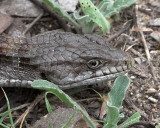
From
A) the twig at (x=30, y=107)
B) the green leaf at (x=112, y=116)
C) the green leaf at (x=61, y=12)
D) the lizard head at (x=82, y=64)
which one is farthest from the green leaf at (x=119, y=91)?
the green leaf at (x=61, y=12)

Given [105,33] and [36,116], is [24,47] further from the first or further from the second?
[105,33]

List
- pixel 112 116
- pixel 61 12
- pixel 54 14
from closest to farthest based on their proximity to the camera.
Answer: pixel 112 116 < pixel 61 12 < pixel 54 14

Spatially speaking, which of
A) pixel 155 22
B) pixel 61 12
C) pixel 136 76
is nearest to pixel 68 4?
pixel 61 12

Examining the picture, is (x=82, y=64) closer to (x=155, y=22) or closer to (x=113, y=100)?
(x=113, y=100)

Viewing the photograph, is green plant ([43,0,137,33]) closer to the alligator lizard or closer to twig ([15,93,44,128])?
the alligator lizard

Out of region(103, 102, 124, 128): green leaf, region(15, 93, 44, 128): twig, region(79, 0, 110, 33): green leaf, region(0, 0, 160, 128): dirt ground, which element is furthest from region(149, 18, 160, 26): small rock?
region(103, 102, 124, 128): green leaf

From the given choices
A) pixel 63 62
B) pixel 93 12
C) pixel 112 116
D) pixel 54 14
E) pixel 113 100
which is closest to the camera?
pixel 112 116

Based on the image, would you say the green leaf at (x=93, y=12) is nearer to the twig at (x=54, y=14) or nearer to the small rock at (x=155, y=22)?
the twig at (x=54, y=14)
